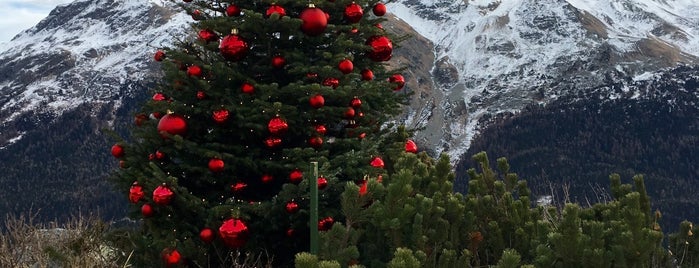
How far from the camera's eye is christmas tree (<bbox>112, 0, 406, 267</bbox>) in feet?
21.5

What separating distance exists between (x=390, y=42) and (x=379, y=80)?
2.37 feet

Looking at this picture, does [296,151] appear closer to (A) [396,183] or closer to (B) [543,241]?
(A) [396,183]

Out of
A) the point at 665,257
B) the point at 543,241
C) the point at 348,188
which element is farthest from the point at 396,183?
the point at 665,257

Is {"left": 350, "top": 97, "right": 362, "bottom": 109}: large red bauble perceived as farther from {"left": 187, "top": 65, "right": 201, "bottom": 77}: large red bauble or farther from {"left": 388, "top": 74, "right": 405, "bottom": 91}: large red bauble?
{"left": 187, "top": 65, "right": 201, "bottom": 77}: large red bauble

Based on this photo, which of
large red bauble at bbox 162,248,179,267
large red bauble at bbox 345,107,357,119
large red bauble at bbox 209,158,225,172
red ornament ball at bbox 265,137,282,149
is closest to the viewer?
large red bauble at bbox 162,248,179,267

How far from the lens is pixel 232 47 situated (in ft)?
23.1

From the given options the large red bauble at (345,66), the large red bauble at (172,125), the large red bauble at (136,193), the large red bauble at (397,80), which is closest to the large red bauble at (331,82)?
the large red bauble at (345,66)

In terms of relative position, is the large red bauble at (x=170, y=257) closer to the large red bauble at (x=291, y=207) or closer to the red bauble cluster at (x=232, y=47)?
the large red bauble at (x=291, y=207)

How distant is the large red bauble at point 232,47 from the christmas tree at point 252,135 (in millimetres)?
12

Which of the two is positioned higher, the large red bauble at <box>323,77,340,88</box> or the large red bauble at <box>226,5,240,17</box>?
the large red bauble at <box>226,5,240,17</box>

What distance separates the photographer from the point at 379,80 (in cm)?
856

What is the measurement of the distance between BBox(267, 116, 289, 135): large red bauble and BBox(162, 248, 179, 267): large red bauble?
5.31ft

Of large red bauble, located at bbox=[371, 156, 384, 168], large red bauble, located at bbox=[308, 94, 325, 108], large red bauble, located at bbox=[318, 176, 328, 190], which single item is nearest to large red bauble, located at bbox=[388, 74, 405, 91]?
large red bauble, located at bbox=[371, 156, 384, 168]

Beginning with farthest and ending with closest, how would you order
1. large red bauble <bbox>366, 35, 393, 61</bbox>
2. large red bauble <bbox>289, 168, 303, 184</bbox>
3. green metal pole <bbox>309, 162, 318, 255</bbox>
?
large red bauble <bbox>366, 35, 393, 61</bbox>, large red bauble <bbox>289, 168, 303, 184</bbox>, green metal pole <bbox>309, 162, 318, 255</bbox>
